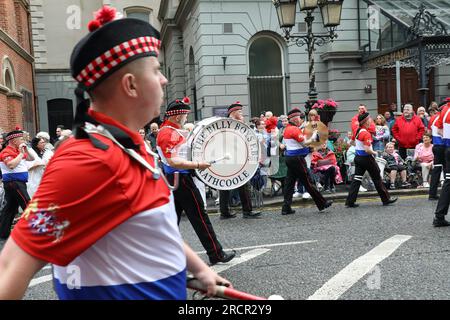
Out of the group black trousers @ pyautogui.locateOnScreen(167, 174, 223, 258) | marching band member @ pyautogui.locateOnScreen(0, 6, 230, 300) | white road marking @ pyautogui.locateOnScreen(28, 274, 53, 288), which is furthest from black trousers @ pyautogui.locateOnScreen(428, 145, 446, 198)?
marching band member @ pyautogui.locateOnScreen(0, 6, 230, 300)

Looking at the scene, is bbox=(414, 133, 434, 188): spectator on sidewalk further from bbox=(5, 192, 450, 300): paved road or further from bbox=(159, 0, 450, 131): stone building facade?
bbox=(159, 0, 450, 131): stone building facade

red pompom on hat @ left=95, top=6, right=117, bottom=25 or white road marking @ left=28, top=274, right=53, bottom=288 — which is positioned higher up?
red pompom on hat @ left=95, top=6, right=117, bottom=25

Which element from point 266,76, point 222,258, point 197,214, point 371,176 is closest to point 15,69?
point 266,76

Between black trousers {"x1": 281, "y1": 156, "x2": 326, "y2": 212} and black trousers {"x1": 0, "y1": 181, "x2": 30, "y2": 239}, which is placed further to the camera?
black trousers {"x1": 281, "y1": 156, "x2": 326, "y2": 212}

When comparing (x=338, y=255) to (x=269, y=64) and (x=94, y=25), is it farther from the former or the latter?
(x=269, y=64)

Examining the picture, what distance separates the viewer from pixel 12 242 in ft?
5.05

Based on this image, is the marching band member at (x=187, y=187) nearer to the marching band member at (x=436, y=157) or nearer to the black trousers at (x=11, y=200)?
the black trousers at (x=11, y=200)

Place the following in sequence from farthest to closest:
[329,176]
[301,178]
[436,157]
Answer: [329,176] → [436,157] → [301,178]

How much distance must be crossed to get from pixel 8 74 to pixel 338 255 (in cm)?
1802

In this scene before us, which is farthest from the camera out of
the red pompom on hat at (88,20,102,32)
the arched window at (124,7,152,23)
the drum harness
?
the arched window at (124,7,152,23)

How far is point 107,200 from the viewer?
155cm

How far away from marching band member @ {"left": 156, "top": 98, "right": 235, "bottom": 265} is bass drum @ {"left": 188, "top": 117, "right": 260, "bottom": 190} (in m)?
0.20

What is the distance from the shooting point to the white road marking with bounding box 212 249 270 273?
5859 mm
